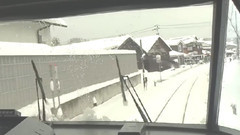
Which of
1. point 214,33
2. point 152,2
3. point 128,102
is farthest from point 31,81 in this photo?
point 214,33

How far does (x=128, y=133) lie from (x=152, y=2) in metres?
1.22

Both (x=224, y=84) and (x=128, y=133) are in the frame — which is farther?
(x=224, y=84)

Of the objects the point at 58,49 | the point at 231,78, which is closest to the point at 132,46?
the point at 58,49

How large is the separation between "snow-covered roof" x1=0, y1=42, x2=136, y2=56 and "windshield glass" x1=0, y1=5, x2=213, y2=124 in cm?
1

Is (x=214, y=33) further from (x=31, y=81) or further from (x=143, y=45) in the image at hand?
(x=31, y=81)

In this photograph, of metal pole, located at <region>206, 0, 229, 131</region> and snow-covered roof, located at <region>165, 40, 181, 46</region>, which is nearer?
metal pole, located at <region>206, 0, 229, 131</region>

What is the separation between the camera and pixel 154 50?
3.23 m

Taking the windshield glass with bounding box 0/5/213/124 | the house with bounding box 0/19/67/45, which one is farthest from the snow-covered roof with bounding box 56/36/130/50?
the house with bounding box 0/19/67/45

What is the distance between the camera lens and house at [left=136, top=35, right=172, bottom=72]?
3.18 metres

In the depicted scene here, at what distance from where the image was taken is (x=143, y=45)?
127 inches

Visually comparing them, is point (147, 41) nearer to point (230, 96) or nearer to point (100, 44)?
point (100, 44)

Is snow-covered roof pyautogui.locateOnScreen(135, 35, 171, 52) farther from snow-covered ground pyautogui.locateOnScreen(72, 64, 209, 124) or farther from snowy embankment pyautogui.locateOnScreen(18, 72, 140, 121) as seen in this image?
snowy embankment pyautogui.locateOnScreen(18, 72, 140, 121)

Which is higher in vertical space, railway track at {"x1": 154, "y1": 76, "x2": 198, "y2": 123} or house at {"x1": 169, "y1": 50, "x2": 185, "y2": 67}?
house at {"x1": 169, "y1": 50, "x2": 185, "y2": 67}

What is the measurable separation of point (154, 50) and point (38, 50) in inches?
54.8
